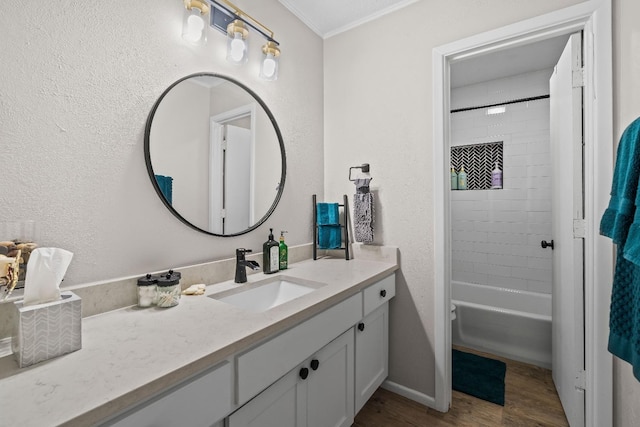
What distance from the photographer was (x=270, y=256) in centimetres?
159

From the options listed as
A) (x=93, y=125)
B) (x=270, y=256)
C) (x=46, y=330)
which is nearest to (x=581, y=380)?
(x=270, y=256)

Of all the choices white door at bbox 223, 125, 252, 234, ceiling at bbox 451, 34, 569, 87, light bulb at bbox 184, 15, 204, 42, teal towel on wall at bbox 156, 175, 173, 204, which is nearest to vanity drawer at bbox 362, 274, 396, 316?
white door at bbox 223, 125, 252, 234

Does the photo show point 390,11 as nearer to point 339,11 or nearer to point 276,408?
point 339,11

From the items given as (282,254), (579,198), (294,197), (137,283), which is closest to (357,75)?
(294,197)

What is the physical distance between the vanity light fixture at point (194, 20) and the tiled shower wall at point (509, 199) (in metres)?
2.76

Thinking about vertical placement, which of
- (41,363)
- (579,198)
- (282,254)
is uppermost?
(579,198)

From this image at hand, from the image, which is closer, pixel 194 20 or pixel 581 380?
pixel 194 20

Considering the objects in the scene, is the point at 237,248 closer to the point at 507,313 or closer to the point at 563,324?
the point at 563,324

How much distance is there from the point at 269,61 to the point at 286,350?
4.93 ft

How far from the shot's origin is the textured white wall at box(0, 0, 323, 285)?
90 centimetres

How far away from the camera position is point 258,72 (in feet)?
5.56

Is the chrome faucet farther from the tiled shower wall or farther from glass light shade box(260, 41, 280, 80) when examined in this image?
the tiled shower wall

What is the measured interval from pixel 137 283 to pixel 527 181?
3.27m

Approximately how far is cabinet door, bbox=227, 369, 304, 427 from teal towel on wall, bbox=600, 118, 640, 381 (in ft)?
3.62
